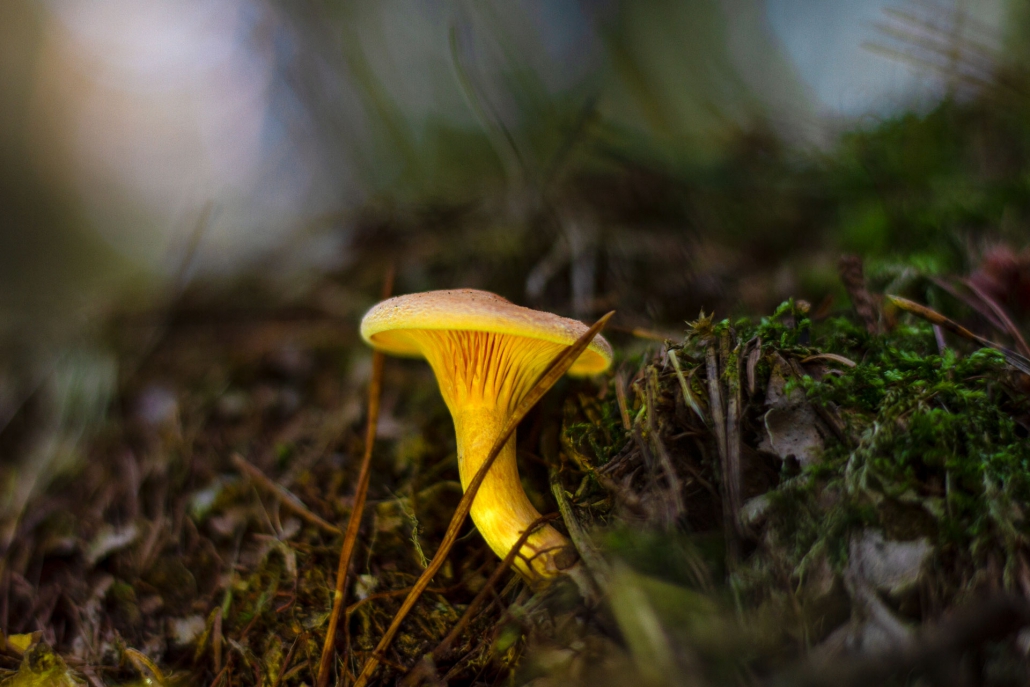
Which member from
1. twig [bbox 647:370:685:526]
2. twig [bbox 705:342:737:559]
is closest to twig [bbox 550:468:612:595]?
twig [bbox 647:370:685:526]

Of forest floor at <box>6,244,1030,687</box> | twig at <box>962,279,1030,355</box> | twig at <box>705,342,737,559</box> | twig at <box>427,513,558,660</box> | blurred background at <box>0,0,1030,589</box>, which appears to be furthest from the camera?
blurred background at <box>0,0,1030,589</box>

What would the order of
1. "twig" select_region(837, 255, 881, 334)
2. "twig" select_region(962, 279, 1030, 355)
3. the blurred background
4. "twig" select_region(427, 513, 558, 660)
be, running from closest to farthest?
"twig" select_region(427, 513, 558, 660) → "twig" select_region(962, 279, 1030, 355) → "twig" select_region(837, 255, 881, 334) → the blurred background

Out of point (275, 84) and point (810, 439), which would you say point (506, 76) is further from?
point (275, 84)

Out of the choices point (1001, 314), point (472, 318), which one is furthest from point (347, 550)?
point (1001, 314)

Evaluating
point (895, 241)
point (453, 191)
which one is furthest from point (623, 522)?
point (453, 191)

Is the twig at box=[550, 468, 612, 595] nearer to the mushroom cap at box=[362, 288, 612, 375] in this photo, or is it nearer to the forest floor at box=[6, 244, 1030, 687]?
the forest floor at box=[6, 244, 1030, 687]

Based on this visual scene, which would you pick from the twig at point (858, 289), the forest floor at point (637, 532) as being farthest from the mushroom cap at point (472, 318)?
the twig at point (858, 289)
